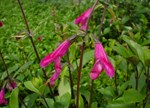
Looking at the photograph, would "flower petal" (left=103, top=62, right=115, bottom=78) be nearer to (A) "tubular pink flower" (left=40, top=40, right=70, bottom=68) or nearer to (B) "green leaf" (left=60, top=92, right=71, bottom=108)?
(A) "tubular pink flower" (left=40, top=40, right=70, bottom=68)

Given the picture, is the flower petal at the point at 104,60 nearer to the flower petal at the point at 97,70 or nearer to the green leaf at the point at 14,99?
the flower petal at the point at 97,70

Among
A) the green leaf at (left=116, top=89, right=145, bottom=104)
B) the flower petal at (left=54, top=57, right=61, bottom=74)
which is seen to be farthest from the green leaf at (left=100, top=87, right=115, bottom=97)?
the flower petal at (left=54, top=57, right=61, bottom=74)

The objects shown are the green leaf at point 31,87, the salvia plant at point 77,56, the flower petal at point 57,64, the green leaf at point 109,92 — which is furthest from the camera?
the green leaf at point 109,92

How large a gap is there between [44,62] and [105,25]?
304 centimetres

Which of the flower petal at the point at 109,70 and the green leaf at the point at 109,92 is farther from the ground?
the flower petal at the point at 109,70

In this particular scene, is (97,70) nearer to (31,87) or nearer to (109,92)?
(31,87)

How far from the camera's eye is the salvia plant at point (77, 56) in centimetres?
130

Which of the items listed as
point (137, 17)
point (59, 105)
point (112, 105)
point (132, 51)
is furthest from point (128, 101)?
point (137, 17)

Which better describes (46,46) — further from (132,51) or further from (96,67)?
(96,67)

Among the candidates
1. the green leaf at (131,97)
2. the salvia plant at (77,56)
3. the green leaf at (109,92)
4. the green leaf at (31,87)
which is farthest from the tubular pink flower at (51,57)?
the green leaf at (109,92)

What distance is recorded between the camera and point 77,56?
2982 millimetres

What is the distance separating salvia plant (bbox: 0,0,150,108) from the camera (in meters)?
1.30

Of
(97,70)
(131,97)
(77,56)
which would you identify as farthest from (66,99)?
(77,56)

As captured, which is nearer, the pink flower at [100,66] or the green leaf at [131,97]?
the pink flower at [100,66]
